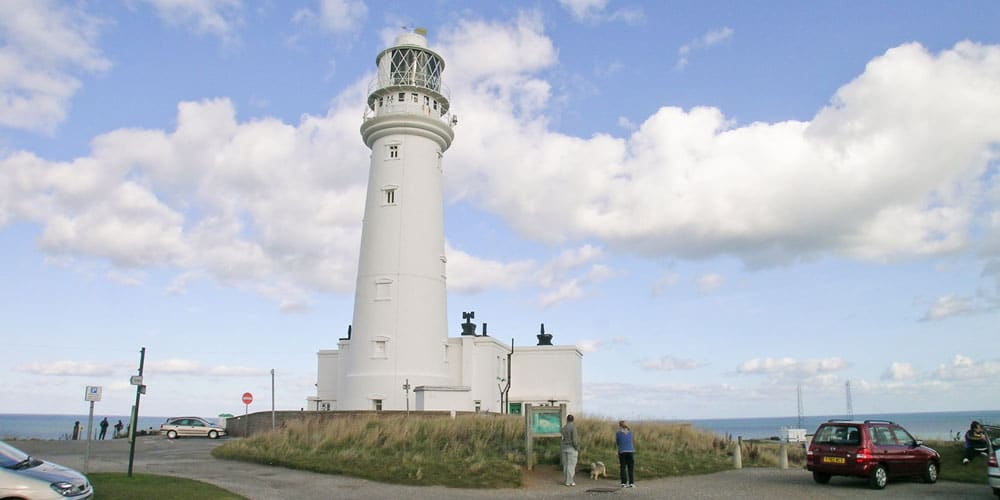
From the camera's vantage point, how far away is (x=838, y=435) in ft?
52.2

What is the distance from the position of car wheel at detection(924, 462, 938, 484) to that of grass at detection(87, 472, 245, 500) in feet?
46.5

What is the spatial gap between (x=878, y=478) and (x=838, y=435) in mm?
1109

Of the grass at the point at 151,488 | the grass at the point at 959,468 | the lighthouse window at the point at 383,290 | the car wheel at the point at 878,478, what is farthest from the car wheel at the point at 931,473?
the lighthouse window at the point at 383,290

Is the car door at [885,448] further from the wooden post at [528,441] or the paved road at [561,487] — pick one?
the wooden post at [528,441]

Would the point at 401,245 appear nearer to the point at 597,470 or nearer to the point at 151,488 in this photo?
the point at 597,470

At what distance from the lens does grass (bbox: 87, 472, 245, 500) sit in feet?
42.0

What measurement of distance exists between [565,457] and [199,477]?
8085 mm

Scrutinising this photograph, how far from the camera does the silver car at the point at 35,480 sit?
32.5 ft

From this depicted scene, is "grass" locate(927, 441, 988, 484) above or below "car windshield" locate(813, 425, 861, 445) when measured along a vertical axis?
below

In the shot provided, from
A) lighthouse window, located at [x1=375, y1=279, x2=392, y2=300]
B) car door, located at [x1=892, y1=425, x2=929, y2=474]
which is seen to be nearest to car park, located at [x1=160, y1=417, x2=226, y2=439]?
lighthouse window, located at [x1=375, y1=279, x2=392, y2=300]

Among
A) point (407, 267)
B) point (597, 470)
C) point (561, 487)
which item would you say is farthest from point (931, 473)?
point (407, 267)

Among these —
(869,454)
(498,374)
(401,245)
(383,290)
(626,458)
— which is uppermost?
(401,245)

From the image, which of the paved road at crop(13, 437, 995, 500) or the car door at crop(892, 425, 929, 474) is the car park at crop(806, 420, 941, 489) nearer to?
the car door at crop(892, 425, 929, 474)

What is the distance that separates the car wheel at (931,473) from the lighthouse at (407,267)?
17.2 meters
